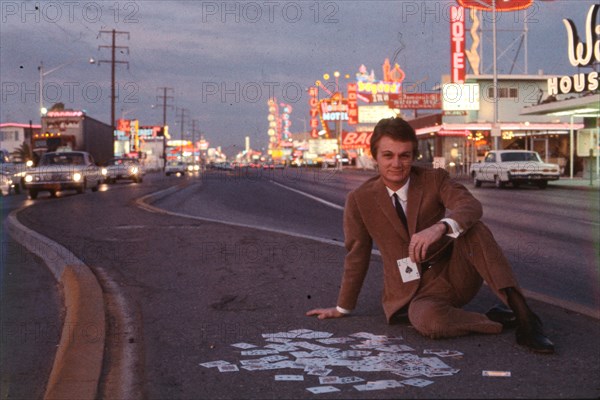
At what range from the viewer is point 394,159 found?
4.84 meters

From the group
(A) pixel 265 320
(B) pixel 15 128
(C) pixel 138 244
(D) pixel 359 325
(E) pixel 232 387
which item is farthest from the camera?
(B) pixel 15 128

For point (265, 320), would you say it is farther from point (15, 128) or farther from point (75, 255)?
point (15, 128)

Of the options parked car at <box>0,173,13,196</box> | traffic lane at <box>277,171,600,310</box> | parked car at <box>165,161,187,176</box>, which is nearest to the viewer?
traffic lane at <box>277,171,600,310</box>

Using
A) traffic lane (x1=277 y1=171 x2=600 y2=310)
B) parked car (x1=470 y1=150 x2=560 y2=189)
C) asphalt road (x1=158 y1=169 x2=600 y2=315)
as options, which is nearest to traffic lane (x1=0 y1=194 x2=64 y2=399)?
asphalt road (x1=158 y1=169 x2=600 y2=315)

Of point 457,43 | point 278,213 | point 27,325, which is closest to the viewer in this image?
point 27,325

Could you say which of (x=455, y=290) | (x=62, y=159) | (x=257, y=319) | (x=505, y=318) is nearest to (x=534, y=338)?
(x=505, y=318)

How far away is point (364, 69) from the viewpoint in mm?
126438

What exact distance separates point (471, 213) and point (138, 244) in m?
7.39

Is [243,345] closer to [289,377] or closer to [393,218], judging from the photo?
[289,377]

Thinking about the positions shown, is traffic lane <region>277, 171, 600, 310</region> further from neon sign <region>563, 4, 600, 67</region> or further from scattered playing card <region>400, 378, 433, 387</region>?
neon sign <region>563, 4, 600, 67</region>

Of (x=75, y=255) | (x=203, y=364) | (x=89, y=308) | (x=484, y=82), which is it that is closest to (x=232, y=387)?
(x=203, y=364)

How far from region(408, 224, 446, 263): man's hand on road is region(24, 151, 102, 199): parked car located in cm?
2634

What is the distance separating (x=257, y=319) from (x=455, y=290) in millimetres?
1622

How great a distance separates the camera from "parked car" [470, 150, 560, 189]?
3134 cm
